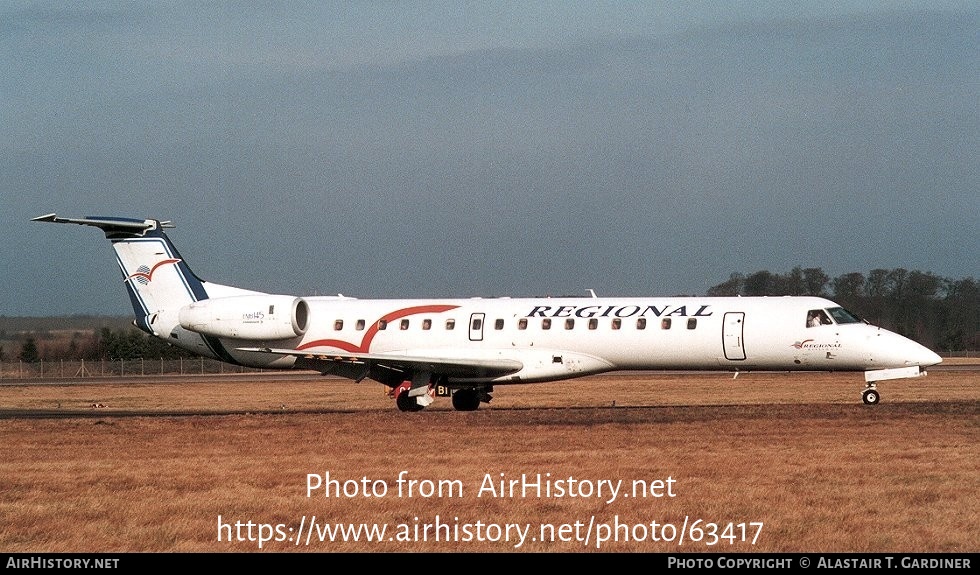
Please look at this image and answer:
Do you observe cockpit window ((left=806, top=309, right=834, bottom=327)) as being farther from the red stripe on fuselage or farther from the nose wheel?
the red stripe on fuselage

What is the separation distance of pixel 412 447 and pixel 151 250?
16034mm

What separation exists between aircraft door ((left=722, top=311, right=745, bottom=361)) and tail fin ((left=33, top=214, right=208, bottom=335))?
13865 millimetres

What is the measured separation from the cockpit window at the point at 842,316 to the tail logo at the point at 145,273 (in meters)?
16.8

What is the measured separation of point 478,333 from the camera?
32.0 m

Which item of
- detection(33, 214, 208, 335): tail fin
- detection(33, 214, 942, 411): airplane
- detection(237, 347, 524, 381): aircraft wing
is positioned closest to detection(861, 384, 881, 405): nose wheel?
detection(33, 214, 942, 411): airplane

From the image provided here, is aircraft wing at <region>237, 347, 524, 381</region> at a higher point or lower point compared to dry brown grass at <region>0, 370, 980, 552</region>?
higher

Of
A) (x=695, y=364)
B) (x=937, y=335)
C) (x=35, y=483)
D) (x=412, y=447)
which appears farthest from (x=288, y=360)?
(x=937, y=335)

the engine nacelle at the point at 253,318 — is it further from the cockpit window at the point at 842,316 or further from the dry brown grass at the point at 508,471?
the cockpit window at the point at 842,316

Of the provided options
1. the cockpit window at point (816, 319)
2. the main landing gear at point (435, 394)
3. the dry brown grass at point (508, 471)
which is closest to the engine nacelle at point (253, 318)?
the main landing gear at point (435, 394)

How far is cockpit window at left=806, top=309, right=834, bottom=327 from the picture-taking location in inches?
1167

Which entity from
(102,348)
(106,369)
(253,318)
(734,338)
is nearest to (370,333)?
(253,318)

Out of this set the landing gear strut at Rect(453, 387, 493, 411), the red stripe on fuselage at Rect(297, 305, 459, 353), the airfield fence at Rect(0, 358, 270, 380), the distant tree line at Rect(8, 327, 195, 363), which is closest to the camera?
the landing gear strut at Rect(453, 387, 493, 411)

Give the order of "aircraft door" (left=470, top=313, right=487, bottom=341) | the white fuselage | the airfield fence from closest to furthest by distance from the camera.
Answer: the white fuselage < "aircraft door" (left=470, top=313, right=487, bottom=341) < the airfield fence

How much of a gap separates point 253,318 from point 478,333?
584cm
